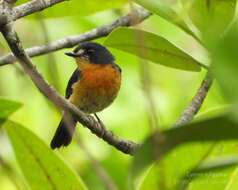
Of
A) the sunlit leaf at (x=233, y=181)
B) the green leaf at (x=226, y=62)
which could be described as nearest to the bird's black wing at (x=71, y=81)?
the sunlit leaf at (x=233, y=181)

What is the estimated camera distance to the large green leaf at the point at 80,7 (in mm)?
2906

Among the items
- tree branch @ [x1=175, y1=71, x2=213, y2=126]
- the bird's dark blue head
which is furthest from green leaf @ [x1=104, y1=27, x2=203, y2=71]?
the bird's dark blue head

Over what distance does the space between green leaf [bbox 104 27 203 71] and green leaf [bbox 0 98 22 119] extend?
42 centimetres

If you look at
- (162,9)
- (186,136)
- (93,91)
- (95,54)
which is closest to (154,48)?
(162,9)

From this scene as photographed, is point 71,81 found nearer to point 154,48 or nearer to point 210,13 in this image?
point 154,48

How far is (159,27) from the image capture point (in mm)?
4062

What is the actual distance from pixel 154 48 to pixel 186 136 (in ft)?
3.60

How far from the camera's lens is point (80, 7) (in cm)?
297

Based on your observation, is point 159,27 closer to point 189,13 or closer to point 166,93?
point 166,93

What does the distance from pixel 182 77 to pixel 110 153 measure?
848mm

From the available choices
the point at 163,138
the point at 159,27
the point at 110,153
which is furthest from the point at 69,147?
the point at 163,138

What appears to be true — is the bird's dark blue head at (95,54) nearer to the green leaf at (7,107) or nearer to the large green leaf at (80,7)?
the large green leaf at (80,7)

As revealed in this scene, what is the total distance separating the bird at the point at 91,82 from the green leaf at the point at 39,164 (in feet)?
7.52

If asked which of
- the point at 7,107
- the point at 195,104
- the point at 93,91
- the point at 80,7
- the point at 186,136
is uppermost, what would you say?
the point at 186,136
